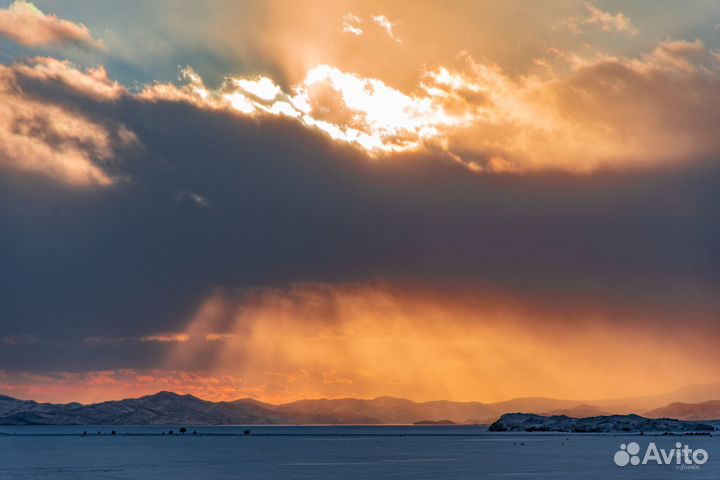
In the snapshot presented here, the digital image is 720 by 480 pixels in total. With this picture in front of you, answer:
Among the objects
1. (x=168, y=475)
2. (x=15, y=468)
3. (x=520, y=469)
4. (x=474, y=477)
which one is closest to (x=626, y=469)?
(x=520, y=469)

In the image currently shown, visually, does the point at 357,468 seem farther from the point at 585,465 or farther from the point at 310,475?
the point at 585,465

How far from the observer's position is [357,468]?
164875 mm

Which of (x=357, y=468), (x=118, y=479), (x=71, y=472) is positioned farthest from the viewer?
(x=357, y=468)

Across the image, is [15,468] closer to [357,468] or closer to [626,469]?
[357,468]

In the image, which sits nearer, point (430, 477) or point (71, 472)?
point (430, 477)

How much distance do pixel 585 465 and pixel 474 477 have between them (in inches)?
1734

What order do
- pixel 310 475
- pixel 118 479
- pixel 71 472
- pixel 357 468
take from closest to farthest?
pixel 118 479, pixel 310 475, pixel 71 472, pixel 357 468

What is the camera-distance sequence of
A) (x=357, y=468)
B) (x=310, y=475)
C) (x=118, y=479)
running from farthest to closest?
(x=357, y=468)
(x=310, y=475)
(x=118, y=479)

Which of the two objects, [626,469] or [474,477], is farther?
[626,469]

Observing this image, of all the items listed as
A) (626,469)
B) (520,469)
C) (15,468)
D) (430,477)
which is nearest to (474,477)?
(430,477)

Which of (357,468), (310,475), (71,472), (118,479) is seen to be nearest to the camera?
(118,479)

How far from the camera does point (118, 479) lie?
135875mm

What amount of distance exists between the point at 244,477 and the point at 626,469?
230ft

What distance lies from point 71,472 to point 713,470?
115 meters
